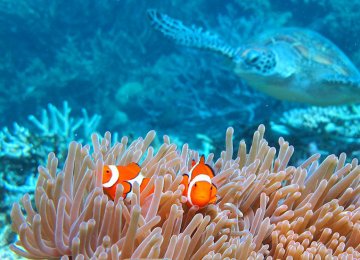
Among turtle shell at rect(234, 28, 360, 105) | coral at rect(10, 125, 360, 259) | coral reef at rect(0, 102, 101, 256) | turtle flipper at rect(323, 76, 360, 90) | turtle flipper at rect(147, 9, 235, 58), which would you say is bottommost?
coral at rect(10, 125, 360, 259)

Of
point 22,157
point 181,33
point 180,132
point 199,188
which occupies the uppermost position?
point 181,33

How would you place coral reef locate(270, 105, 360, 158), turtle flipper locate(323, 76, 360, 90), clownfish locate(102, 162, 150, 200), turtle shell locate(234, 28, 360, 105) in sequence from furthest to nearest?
1. turtle shell locate(234, 28, 360, 105)
2. turtle flipper locate(323, 76, 360, 90)
3. coral reef locate(270, 105, 360, 158)
4. clownfish locate(102, 162, 150, 200)

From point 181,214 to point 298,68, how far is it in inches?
192

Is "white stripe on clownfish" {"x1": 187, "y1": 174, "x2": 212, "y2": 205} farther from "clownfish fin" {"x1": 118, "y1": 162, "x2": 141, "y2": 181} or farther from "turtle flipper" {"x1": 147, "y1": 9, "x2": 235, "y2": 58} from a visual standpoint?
"turtle flipper" {"x1": 147, "y1": 9, "x2": 235, "y2": 58}

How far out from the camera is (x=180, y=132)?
8469mm

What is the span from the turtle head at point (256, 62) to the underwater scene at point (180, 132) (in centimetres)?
2

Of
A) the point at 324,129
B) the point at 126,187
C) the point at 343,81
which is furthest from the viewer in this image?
the point at 324,129

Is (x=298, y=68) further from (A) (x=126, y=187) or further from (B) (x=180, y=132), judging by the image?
(A) (x=126, y=187)

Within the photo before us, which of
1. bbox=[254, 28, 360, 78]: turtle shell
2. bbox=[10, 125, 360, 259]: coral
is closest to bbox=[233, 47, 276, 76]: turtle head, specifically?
bbox=[254, 28, 360, 78]: turtle shell

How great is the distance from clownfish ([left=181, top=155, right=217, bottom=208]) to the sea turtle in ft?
14.3

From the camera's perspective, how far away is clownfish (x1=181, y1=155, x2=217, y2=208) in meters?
1.90

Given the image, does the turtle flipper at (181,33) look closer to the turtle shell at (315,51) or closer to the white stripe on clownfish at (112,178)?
the turtle shell at (315,51)

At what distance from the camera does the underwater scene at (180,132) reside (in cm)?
185

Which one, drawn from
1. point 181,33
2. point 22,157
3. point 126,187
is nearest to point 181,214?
point 126,187
